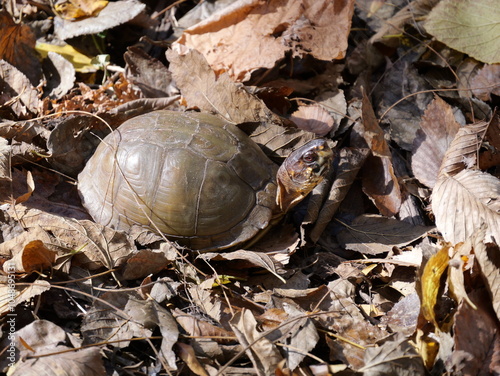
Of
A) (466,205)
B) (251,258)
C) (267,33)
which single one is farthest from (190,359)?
(267,33)

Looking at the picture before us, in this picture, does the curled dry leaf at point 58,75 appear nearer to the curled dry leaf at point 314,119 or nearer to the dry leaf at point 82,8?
the dry leaf at point 82,8

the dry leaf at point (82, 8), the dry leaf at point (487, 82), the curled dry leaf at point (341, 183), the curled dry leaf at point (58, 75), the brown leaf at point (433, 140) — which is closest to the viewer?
the curled dry leaf at point (341, 183)

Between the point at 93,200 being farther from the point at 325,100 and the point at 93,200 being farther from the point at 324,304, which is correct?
the point at 325,100

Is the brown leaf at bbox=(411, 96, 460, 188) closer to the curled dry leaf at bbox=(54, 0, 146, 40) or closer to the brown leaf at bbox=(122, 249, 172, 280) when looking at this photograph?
the brown leaf at bbox=(122, 249, 172, 280)

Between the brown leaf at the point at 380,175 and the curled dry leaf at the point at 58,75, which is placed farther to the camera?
the curled dry leaf at the point at 58,75

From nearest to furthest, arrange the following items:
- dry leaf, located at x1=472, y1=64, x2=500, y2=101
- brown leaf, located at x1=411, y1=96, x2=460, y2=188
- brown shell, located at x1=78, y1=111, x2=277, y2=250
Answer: brown shell, located at x1=78, y1=111, x2=277, y2=250, brown leaf, located at x1=411, y1=96, x2=460, y2=188, dry leaf, located at x1=472, y1=64, x2=500, y2=101

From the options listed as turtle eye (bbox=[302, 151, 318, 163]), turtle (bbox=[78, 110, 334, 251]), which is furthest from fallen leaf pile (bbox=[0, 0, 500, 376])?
turtle eye (bbox=[302, 151, 318, 163])

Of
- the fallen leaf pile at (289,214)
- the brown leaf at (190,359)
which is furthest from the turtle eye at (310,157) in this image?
the brown leaf at (190,359)

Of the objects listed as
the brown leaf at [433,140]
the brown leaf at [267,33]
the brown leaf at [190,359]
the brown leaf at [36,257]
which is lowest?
the brown leaf at [190,359]

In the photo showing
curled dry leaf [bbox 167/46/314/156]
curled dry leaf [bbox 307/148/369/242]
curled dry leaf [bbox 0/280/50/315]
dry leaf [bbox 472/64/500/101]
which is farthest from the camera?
dry leaf [bbox 472/64/500/101]
